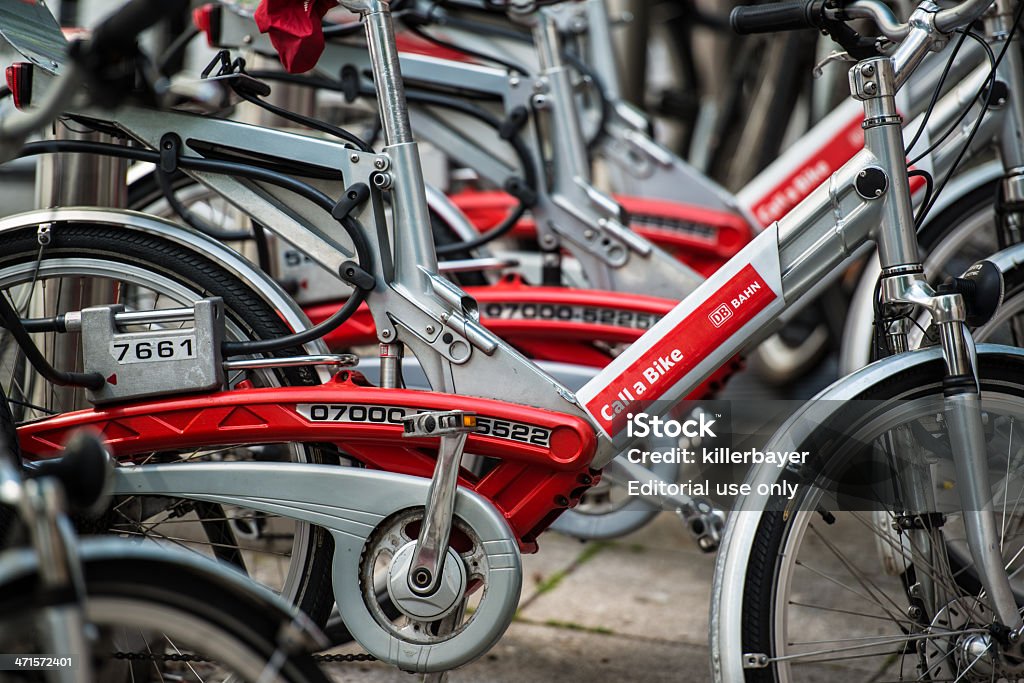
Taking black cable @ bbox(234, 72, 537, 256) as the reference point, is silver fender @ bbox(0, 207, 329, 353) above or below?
below

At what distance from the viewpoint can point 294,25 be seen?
1826mm

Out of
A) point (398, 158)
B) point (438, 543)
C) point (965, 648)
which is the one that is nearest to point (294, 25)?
point (398, 158)

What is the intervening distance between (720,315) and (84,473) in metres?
1.07

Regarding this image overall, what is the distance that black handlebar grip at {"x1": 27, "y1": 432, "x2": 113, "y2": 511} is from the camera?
1170 mm

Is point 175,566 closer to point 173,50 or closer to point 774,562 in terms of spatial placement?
point 774,562

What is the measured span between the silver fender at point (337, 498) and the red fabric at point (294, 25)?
0.74m

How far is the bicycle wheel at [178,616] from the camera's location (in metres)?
1.08


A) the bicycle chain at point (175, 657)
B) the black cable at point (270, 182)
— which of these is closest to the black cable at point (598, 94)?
the black cable at point (270, 182)

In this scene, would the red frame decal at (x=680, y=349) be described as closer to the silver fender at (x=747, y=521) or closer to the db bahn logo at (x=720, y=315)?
the db bahn logo at (x=720, y=315)

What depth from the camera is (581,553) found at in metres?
3.17

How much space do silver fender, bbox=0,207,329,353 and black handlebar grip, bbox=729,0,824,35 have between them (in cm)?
95

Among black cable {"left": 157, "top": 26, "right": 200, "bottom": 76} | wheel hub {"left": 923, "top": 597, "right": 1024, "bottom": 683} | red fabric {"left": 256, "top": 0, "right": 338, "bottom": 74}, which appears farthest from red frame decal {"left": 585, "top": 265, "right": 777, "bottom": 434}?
black cable {"left": 157, "top": 26, "right": 200, "bottom": 76}

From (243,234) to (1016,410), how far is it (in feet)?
5.42

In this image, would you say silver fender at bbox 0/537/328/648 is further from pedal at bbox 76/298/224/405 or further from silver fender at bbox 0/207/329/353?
silver fender at bbox 0/207/329/353
